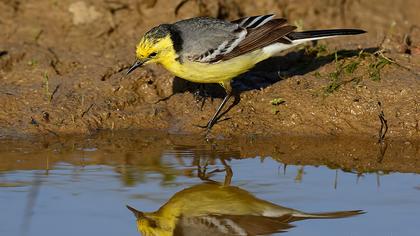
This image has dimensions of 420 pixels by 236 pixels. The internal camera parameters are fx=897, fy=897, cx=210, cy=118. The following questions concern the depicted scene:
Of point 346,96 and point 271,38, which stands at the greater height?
point 271,38

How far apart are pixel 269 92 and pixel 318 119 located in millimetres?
748

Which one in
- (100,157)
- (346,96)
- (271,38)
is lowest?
(100,157)

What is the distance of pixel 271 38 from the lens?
9648 millimetres

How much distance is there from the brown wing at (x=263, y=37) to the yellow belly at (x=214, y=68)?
82 millimetres

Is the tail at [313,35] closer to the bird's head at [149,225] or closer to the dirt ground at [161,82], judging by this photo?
the dirt ground at [161,82]

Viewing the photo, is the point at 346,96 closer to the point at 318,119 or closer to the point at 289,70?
the point at 318,119

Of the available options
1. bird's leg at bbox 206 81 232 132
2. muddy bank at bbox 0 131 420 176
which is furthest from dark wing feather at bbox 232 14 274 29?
muddy bank at bbox 0 131 420 176

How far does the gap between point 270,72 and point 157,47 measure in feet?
6.50

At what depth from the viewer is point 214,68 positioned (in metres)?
9.41

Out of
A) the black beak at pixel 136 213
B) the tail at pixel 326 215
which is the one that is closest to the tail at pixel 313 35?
the tail at pixel 326 215

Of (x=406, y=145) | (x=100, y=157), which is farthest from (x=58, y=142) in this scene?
(x=406, y=145)

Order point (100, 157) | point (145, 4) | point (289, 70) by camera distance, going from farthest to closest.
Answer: point (145, 4) → point (289, 70) → point (100, 157)

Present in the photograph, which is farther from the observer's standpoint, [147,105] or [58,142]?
[147,105]

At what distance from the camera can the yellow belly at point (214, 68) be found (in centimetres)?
929
